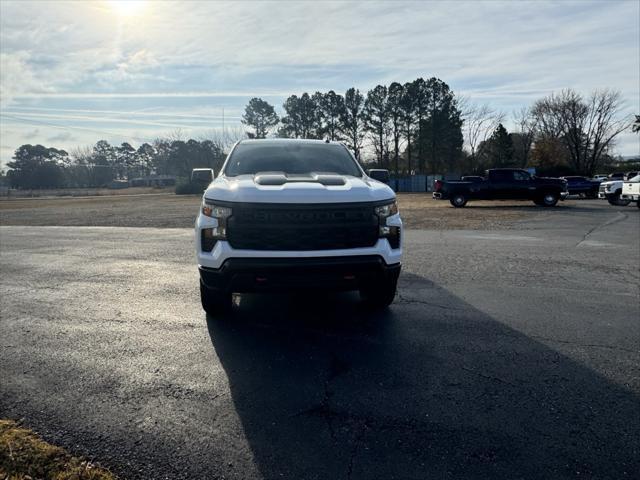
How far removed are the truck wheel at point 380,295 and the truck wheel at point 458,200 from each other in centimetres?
2024

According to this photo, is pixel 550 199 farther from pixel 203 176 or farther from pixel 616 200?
pixel 203 176

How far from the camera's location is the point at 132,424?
8.59 feet

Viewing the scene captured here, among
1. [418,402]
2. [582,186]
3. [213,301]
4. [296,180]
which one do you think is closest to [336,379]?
[418,402]

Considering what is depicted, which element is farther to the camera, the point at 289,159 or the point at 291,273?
the point at 289,159

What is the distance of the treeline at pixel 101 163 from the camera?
300ft

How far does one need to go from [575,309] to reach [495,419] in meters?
2.91

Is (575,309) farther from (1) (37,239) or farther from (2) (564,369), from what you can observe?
(1) (37,239)

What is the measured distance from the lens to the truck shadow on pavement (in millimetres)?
2248

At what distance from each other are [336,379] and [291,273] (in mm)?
972

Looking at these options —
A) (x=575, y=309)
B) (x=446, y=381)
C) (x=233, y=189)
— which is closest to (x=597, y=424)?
(x=446, y=381)

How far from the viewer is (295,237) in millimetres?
3752

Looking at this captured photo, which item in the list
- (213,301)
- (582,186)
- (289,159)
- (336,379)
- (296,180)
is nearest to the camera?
(336,379)

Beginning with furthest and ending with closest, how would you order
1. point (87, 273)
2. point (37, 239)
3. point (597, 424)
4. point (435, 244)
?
1. point (37, 239)
2. point (435, 244)
3. point (87, 273)
4. point (597, 424)

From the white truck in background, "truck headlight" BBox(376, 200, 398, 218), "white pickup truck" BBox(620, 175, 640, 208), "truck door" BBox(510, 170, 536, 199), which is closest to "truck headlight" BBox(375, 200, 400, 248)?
"truck headlight" BBox(376, 200, 398, 218)
